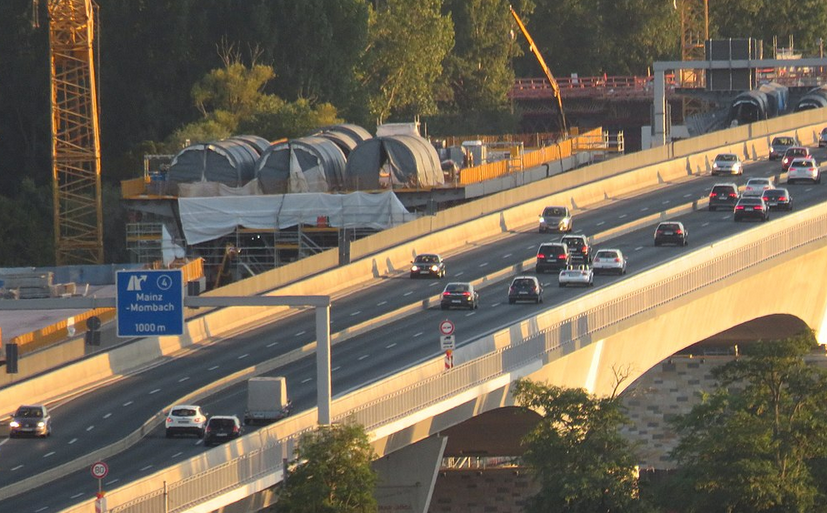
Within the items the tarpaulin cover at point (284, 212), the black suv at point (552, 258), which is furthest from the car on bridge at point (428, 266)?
the tarpaulin cover at point (284, 212)

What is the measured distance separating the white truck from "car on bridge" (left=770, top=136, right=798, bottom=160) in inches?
2351

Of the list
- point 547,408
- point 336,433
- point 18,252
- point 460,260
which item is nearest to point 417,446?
point 547,408

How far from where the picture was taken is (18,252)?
4673 inches

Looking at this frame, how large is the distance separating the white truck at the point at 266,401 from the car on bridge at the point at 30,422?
223 inches

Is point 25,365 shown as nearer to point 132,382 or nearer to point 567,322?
point 132,382

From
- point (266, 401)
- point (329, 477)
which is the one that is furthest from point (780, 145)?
point (329, 477)

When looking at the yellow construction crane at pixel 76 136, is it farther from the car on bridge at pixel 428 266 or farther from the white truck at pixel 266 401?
the white truck at pixel 266 401

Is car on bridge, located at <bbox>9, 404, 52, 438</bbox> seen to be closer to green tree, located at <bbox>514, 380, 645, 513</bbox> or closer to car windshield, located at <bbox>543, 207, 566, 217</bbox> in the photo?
green tree, located at <bbox>514, 380, 645, 513</bbox>

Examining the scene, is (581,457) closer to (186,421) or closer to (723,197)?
(186,421)

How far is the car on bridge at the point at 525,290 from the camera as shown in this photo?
69.9m

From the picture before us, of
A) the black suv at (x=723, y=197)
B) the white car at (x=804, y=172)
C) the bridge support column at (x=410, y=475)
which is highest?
the white car at (x=804, y=172)

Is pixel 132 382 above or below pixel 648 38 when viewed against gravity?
below

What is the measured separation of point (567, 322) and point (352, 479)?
1502 cm

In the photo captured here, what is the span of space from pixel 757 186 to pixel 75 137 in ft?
138
